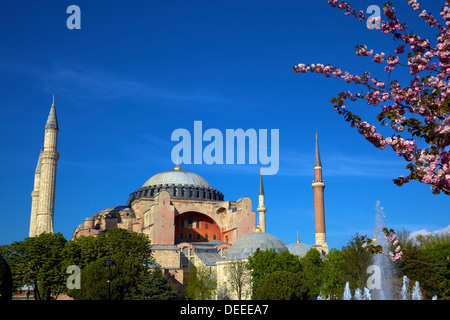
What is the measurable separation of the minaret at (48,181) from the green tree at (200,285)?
15883 mm

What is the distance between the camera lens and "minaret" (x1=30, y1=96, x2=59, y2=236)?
172ft

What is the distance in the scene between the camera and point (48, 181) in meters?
53.2

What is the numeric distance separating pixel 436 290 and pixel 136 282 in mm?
23790

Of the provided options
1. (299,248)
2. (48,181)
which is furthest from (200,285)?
(299,248)

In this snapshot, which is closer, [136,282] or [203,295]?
[136,282]

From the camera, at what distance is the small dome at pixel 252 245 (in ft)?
167

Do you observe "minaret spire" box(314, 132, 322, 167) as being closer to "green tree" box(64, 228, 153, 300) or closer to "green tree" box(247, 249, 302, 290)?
"green tree" box(247, 249, 302, 290)

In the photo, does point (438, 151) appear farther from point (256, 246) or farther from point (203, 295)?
point (256, 246)

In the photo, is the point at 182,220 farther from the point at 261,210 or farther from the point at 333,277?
the point at 333,277

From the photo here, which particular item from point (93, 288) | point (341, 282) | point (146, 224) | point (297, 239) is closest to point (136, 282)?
point (93, 288)

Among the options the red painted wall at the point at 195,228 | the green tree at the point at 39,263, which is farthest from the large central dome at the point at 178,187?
the green tree at the point at 39,263

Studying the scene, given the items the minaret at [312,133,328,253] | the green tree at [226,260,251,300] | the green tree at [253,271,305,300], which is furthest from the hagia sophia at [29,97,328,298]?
the green tree at [253,271,305,300]
